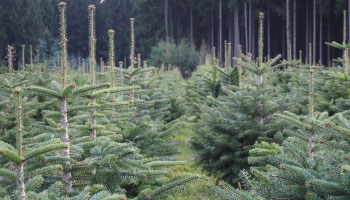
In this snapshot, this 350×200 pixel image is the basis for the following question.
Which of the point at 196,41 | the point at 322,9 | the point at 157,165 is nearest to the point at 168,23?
the point at 196,41

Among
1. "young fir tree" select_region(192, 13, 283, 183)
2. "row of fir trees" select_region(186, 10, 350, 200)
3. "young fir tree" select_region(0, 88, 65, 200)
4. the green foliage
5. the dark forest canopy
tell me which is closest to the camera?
"young fir tree" select_region(0, 88, 65, 200)

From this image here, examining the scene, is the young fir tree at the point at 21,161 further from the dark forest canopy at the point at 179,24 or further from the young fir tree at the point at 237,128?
the dark forest canopy at the point at 179,24

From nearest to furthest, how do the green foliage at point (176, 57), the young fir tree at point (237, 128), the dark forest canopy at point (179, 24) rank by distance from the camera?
the young fir tree at point (237, 128) < the dark forest canopy at point (179, 24) < the green foliage at point (176, 57)

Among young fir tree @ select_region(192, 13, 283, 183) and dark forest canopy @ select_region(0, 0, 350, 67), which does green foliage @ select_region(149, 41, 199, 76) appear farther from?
young fir tree @ select_region(192, 13, 283, 183)

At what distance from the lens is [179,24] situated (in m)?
42.1

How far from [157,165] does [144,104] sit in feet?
8.46

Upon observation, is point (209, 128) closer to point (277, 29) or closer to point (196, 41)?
point (277, 29)

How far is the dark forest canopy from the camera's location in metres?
27.6

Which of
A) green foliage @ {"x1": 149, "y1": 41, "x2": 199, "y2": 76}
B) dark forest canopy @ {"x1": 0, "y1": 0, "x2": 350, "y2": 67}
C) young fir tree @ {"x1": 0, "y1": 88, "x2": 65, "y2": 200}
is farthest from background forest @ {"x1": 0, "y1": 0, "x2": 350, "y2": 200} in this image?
green foliage @ {"x1": 149, "y1": 41, "x2": 199, "y2": 76}

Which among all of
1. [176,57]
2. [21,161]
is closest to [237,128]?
[21,161]

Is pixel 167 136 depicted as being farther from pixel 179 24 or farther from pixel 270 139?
pixel 179 24

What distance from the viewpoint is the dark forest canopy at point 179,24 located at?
27583mm

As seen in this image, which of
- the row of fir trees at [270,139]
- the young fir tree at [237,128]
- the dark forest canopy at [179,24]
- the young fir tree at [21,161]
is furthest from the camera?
the dark forest canopy at [179,24]

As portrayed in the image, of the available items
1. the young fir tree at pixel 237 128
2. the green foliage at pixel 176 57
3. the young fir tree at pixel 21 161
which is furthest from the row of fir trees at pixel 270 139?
the green foliage at pixel 176 57
